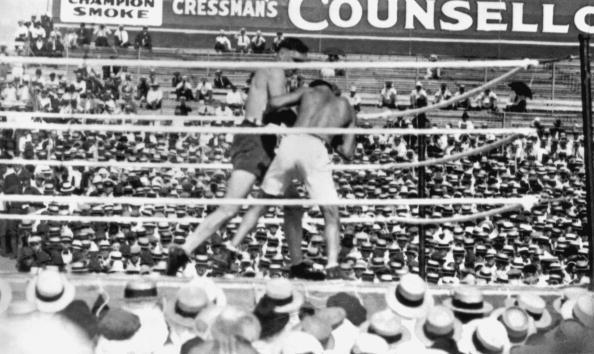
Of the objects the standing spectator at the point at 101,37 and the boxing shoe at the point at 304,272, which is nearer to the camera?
the boxing shoe at the point at 304,272

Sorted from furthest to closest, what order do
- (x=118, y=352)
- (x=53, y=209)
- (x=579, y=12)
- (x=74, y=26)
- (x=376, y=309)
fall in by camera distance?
(x=579, y=12) < (x=74, y=26) < (x=53, y=209) < (x=376, y=309) < (x=118, y=352)

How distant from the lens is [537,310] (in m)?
1.64

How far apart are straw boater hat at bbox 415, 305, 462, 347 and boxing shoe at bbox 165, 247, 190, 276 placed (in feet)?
1.83

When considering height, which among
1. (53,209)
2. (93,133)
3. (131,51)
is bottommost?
(53,209)

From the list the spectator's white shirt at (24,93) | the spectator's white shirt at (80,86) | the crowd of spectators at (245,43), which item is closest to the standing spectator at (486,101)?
the crowd of spectators at (245,43)

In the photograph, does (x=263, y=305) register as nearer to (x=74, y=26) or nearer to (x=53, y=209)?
(x=53, y=209)

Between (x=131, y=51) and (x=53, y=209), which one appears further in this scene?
(x=131, y=51)

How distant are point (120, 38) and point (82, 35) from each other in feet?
1.85

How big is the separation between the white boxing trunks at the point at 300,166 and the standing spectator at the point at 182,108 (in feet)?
16.5

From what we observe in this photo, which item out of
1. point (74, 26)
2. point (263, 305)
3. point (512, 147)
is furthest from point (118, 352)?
point (74, 26)

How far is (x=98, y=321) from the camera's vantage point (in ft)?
5.16

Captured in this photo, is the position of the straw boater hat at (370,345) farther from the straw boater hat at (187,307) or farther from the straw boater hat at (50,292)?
the straw boater hat at (50,292)

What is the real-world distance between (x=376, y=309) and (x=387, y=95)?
6.30 meters

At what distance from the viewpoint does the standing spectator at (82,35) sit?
644 cm
